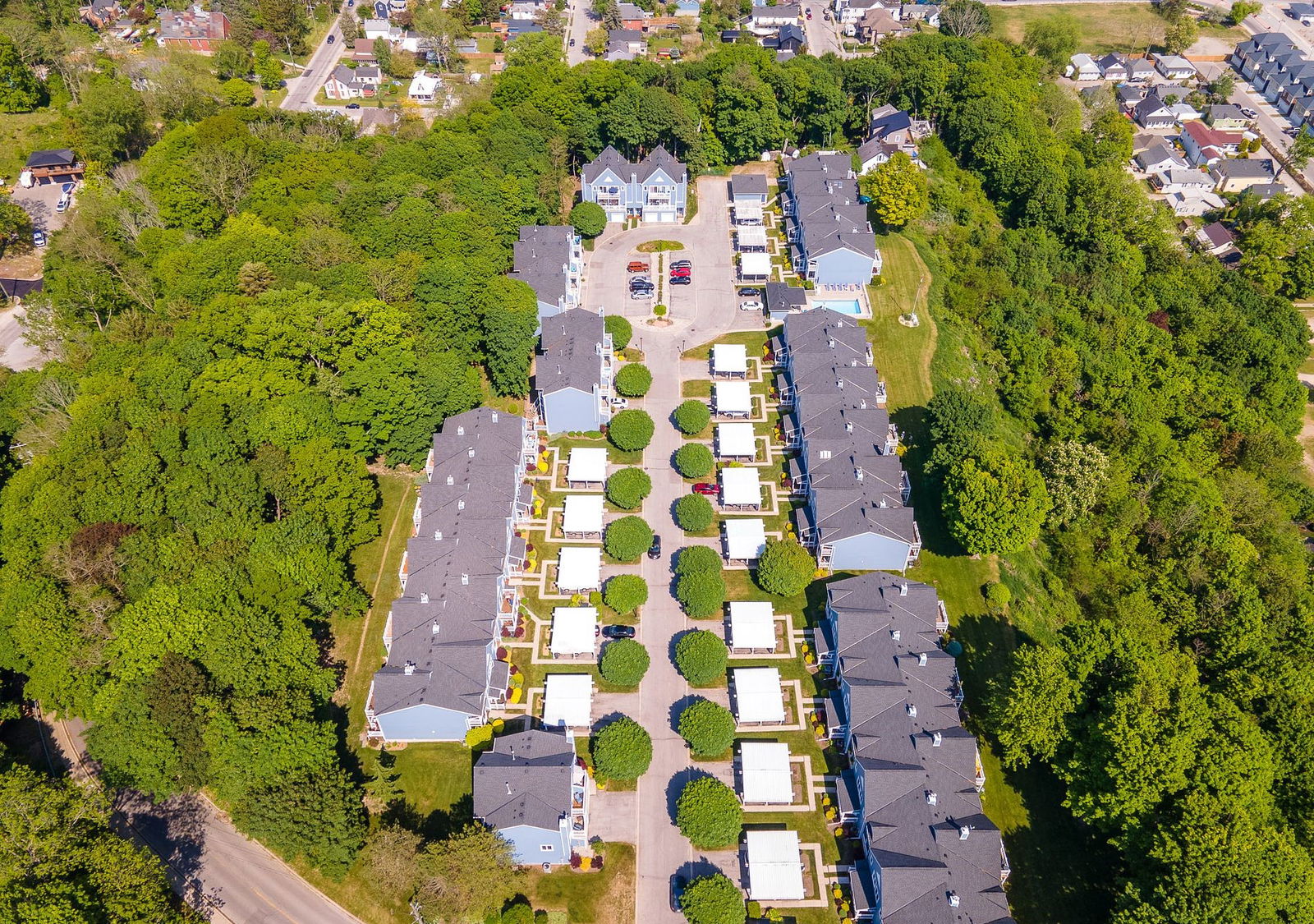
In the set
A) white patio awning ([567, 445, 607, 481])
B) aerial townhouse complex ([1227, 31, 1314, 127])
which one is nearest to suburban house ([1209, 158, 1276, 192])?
aerial townhouse complex ([1227, 31, 1314, 127])

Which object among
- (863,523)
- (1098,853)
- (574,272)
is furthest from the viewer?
A: (574,272)

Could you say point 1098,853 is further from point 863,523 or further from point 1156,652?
point 863,523

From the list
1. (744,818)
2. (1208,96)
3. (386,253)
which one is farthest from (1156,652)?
(1208,96)

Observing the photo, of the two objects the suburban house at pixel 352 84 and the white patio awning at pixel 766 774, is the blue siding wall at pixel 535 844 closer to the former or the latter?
the white patio awning at pixel 766 774

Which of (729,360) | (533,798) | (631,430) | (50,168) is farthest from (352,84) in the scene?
(533,798)

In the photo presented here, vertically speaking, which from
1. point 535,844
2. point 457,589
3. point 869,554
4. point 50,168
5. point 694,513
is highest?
point 50,168

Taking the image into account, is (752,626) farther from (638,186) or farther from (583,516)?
(638,186)

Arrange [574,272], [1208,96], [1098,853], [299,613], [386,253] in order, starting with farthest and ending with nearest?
1. [1208,96]
2. [574,272]
3. [386,253]
4. [299,613]
5. [1098,853]

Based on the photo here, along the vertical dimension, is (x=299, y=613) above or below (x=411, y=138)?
below

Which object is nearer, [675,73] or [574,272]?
[574,272]
